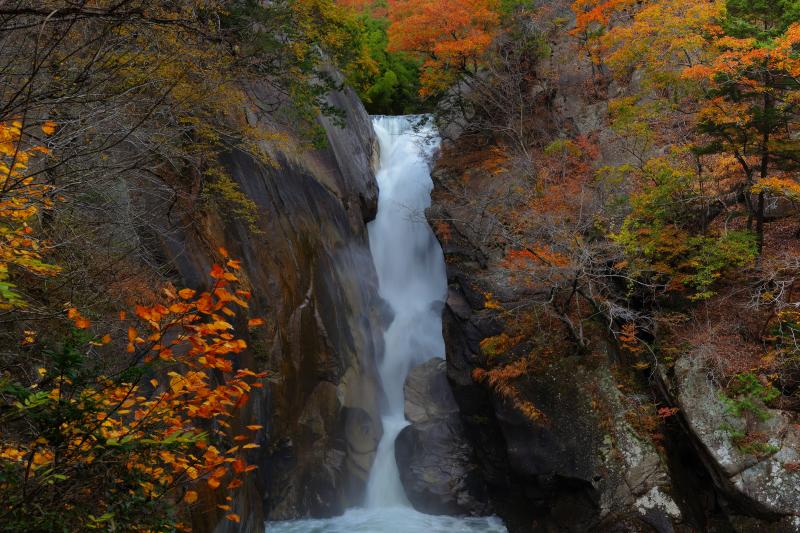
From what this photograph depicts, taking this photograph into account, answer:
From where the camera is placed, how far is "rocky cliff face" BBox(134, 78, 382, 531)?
10125 millimetres

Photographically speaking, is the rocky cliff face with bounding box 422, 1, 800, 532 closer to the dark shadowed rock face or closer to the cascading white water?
the dark shadowed rock face

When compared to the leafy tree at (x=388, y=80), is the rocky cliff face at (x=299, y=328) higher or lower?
lower

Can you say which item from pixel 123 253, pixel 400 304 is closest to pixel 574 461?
pixel 123 253

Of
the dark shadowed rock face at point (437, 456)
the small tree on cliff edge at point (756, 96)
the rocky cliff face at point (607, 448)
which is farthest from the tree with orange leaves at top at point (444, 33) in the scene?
the dark shadowed rock face at point (437, 456)

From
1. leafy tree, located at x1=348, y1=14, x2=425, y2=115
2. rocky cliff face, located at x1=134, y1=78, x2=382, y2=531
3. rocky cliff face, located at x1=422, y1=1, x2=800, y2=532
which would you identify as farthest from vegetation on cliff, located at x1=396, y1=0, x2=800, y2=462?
leafy tree, located at x1=348, y1=14, x2=425, y2=115

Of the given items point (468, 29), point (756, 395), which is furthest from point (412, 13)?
point (756, 395)

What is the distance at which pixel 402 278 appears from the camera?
17.5 metres

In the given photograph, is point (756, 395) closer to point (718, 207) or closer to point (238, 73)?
point (718, 207)

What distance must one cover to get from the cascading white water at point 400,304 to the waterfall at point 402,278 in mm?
23

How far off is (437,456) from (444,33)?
12065 millimetres

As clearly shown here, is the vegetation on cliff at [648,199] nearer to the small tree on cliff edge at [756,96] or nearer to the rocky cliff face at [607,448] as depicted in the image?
the small tree on cliff edge at [756,96]

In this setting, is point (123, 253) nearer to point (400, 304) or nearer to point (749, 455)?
point (749, 455)

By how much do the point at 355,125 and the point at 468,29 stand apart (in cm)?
503

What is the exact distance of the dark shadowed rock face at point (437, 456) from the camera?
39.1ft
